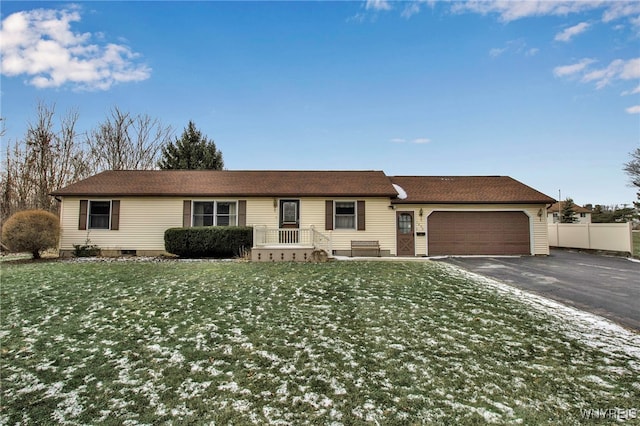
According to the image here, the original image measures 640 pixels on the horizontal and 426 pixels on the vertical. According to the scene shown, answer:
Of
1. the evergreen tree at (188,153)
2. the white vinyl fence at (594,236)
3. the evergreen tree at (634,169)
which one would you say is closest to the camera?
the white vinyl fence at (594,236)

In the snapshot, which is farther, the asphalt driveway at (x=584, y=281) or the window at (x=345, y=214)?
the window at (x=345, y=214)

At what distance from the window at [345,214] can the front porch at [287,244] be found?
3.16 ft

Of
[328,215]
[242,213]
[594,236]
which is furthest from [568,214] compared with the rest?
[242,213]

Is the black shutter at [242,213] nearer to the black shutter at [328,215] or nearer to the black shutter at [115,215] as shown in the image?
the black shutter at [328,215]

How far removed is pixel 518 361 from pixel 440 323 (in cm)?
131

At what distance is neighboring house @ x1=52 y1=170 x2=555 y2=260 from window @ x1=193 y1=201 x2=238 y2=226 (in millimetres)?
44

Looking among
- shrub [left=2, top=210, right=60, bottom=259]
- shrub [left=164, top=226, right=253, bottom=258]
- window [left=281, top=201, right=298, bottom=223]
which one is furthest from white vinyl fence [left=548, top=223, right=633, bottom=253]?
shrub [left=2, top=210, right=60, bottom=259]

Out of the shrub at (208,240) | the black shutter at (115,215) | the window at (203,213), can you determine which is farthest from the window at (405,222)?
the black shutter at (115,215)

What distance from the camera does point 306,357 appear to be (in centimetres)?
391

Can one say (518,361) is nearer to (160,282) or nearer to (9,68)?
(160,282)

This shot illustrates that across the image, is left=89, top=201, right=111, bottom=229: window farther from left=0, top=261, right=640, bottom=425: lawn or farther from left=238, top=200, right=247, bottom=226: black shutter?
left=0, top=261, right=640, bottom=425: lawn

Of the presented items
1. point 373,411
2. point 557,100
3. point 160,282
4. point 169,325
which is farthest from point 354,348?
point 557,100

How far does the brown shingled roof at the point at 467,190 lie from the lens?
14.0 meters

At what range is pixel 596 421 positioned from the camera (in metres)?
2.66
